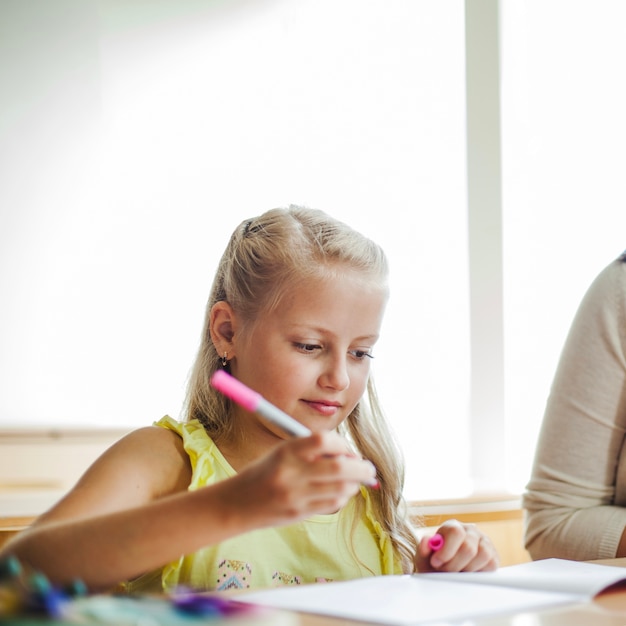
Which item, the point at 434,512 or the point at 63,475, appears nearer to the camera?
the point at 434,512

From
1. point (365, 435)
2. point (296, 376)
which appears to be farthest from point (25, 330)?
point (296, 376)

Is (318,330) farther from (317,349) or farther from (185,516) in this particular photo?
(185,516)

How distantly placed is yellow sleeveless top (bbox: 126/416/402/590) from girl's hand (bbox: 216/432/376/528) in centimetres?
37

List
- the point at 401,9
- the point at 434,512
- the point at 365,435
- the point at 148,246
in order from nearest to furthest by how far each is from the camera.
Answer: the point at 365,435
the point at 434,512
the point at 148,246
the point at 401,9

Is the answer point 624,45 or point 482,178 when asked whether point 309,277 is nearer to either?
point 482,178

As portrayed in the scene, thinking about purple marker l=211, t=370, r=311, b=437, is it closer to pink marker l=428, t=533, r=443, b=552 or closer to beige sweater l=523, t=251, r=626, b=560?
pink marker l=428, t=533, r=443, b=552

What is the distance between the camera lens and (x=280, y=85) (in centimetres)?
245

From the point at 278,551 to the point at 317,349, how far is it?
26 centimetres

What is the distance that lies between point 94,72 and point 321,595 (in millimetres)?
1874

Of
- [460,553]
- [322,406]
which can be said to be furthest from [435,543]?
[322,406]

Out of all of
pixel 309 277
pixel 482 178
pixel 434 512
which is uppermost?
pixel 482 178

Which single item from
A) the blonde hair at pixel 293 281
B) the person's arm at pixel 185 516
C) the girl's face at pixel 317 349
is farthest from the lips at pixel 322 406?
the person's arm at pixel 185 516

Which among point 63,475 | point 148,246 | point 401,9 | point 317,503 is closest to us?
point 317,503

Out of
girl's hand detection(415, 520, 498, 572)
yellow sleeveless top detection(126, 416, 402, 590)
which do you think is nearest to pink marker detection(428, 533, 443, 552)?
girl's hand detection(415, 520, 498, 572)
